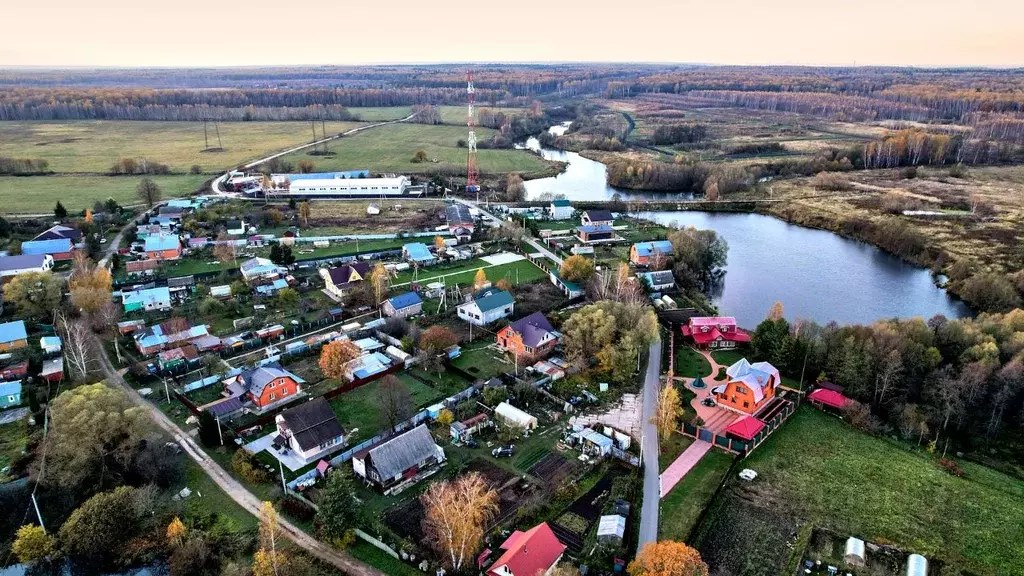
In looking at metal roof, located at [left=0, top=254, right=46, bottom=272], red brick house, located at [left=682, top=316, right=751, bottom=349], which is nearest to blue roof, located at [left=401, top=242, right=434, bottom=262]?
red brick house, located at [left=682, top=316, right=751, bottom=349]

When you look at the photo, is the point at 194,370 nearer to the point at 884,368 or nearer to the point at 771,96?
the point at 884,368

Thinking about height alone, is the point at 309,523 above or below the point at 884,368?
below

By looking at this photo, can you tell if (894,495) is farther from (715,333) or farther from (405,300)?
(405,300)

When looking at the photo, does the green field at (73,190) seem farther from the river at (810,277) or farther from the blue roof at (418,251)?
the river at (810,277)

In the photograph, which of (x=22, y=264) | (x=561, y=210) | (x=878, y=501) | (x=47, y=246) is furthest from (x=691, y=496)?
(x=47, y=246)

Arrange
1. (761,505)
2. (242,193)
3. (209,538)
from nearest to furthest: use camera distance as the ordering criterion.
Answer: (209,538) → (761,505) → (242,193)

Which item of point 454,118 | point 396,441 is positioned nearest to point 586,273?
point 396,441

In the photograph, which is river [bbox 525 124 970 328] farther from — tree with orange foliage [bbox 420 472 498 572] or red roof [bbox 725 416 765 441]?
tree with orange foliage [bbox 420 472 498 572]
